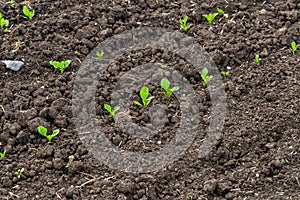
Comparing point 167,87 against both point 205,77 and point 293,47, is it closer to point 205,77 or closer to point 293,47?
point 205,77

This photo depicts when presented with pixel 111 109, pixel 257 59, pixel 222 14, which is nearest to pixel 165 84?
pixel 111 109

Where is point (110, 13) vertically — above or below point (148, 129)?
above

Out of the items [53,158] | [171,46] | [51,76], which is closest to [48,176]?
[53,158]

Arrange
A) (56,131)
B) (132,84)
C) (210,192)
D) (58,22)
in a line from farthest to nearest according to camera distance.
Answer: (58,22) < (132,84) < (56,131) < (210,192)

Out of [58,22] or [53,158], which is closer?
[53,158]

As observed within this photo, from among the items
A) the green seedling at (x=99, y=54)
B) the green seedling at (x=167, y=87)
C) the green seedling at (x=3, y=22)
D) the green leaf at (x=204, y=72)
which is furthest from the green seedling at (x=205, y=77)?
the green seedling at (x=3, y=22)

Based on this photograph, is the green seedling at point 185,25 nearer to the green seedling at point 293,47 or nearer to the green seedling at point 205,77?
the green seedling at point 205,77

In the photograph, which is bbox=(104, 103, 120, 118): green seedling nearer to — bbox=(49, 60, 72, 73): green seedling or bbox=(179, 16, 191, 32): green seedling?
bbox=(49, 60, 72, 73): green seedling

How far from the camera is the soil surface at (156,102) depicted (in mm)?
3406

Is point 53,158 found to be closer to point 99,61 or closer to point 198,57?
point 99,61

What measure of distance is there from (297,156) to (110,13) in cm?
200

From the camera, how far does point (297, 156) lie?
349 centimetres

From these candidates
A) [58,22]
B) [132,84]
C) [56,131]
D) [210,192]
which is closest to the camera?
[210,192]

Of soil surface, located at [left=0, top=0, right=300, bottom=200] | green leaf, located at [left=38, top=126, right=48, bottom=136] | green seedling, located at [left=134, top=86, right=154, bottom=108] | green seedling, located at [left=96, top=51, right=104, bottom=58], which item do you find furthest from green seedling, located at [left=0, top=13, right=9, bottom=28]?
green seedling, located at [left=134, top=86, right=154, bottom=108]
